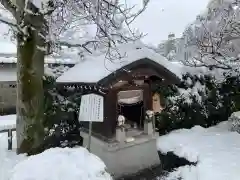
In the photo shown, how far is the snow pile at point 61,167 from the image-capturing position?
3629 millimetres

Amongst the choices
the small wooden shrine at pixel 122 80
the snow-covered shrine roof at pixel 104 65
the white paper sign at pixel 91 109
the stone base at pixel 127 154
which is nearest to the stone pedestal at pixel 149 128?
the stone base at pixel 127 154

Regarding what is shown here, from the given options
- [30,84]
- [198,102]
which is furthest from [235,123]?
[30,84]

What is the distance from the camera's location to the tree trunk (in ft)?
19.6

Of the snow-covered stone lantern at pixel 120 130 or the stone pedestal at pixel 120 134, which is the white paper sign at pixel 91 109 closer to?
the snow-covered stone lantern at pixel 120 130

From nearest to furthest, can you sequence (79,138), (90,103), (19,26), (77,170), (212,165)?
(77,170)
(19,26)
(90,103)
(212,165)
(79,138)

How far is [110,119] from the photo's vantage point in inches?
279

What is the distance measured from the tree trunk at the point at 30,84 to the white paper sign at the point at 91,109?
101 centimetres

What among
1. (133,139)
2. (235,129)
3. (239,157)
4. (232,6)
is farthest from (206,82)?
(133,139)

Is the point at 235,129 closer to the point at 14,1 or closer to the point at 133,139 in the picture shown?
the point at 133,139

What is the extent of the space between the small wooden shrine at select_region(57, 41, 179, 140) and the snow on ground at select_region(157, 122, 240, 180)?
1.31 m

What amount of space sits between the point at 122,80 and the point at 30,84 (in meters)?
2.22

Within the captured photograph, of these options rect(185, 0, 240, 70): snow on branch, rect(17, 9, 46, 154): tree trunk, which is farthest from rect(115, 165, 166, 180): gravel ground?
rect(185, 0, 240, 70): snow on branch

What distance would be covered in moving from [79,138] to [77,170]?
494 cm

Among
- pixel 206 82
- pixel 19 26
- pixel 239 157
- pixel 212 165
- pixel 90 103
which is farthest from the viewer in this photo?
pixel 206 82
